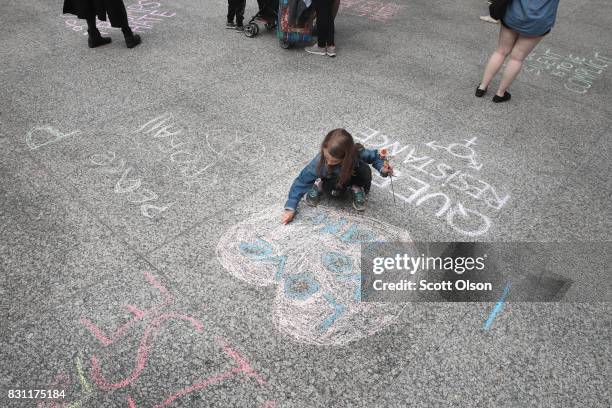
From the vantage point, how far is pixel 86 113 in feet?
14.8

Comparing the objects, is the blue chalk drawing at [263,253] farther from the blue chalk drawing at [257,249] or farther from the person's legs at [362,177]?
the person's legs at [362,177]

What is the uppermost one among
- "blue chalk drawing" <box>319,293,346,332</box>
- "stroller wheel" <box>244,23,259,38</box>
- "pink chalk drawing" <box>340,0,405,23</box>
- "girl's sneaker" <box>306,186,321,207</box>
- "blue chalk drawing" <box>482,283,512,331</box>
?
"pink chalk drawing" <box>340,0,405,23</box>


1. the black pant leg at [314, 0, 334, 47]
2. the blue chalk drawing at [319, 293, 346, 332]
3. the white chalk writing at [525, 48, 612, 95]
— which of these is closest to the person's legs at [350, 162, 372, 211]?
the blue chalk drawing at [319, 293, 346, 332]

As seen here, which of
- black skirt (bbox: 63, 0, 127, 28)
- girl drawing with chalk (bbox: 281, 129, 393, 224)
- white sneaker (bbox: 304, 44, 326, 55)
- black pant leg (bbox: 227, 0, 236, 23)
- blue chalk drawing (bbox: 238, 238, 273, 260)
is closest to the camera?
girl drawing with chalk (bbox: 281, 129, 393, 224)

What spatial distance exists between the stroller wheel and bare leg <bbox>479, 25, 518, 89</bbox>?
3494mm

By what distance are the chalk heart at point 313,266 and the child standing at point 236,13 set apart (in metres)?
4.34

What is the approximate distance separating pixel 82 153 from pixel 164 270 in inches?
72.1

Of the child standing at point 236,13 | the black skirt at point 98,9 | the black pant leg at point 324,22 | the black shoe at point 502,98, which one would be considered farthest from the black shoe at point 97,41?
the black shoe at point 502,98

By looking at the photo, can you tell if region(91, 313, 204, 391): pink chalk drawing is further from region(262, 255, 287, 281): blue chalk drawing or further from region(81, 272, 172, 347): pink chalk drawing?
region(262, 255, 287, 281): blue chalk drawing

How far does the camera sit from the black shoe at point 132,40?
5848mm

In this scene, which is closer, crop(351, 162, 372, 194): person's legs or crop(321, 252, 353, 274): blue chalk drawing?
crop(321, 252, 353, 274): blue chalk drawing

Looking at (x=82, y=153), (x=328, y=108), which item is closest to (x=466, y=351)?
(x=328, y=108)

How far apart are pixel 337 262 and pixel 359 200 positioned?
25.2 inches

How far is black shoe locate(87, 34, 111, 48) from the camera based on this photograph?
19.2ft
